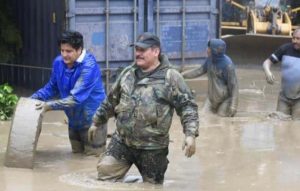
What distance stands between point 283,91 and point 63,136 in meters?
3.51

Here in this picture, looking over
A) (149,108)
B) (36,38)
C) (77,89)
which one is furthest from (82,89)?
(36,38)

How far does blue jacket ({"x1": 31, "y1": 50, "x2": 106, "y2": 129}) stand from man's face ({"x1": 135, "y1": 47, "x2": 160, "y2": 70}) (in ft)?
4.51

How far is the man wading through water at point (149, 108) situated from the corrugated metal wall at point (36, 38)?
5849 millimetres

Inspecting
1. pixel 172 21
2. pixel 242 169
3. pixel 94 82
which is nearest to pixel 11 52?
pixel 172 21

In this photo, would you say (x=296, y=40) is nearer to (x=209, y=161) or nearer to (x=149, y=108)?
(x=209, y=161)

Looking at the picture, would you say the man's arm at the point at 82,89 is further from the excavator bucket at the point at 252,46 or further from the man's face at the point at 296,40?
the excavator bucket at the point at 252,46

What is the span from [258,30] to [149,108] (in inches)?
557

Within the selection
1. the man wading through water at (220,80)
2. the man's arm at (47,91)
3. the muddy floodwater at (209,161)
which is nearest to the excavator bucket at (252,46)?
the muddy floodwater at (209,161)

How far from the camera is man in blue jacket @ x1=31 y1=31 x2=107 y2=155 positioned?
7363 mm

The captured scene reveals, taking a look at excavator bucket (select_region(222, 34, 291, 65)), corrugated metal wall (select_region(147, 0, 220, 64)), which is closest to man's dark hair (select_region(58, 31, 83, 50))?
corrugated metal wall (select_region(147, 0, 220, 64))

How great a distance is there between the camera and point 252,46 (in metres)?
18.6

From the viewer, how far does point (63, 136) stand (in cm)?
920

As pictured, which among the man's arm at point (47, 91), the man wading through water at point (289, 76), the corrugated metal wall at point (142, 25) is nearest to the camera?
the man's arm at point (47, 91)

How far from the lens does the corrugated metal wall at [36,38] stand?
1223 centimetres
